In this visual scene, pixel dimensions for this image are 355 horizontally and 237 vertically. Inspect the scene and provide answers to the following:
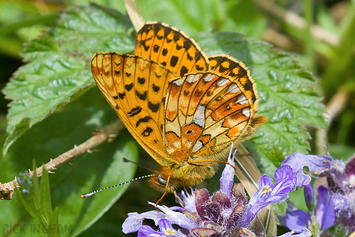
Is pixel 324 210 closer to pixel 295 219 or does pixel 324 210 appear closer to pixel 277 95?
pixel 295 219

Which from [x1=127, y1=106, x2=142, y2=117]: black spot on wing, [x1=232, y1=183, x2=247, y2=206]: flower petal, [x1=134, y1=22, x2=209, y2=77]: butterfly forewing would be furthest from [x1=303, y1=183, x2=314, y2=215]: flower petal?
[x1=127, y1=106, x2=142, y2=117]: black spot on wing

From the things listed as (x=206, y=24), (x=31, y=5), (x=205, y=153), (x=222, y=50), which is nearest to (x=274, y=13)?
(x=206, y=24)

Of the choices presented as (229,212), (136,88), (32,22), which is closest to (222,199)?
(229,212)

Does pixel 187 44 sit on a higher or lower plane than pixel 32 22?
lower

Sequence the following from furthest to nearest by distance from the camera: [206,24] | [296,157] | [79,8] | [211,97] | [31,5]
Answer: [31,5]
[206,24]
[79,8]
[211,97]
[296,157]

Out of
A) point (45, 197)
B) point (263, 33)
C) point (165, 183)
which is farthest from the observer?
point (263, 33)

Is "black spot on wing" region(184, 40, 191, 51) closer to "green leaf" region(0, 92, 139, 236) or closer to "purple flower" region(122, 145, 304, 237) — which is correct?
"green leaf" region(0, 92, 139, 236)

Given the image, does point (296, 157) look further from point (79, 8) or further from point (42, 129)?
point (79, 8)

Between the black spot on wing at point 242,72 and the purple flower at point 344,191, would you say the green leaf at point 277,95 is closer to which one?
the purple flower at point 344,191
